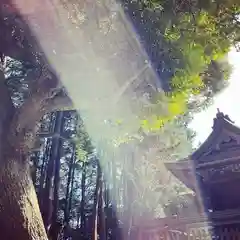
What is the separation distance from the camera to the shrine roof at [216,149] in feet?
32.6

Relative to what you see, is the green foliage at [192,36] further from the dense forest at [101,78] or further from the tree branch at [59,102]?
the tree branch at [59,102]

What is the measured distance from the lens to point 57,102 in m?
4.10

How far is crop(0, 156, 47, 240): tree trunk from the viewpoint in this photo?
319 centimetres

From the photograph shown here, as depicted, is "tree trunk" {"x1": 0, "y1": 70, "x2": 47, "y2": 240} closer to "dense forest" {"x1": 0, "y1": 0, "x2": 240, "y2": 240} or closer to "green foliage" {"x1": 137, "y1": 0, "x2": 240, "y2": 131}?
"dense forest" {"x1": 0, "y1": 0, "x2": 240, "y2": 240}

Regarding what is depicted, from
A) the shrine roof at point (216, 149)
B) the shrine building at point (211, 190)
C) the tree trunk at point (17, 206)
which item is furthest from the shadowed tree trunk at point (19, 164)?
the shrine roof at point (216, 149)

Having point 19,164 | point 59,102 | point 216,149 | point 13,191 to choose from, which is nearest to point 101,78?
point 59,102

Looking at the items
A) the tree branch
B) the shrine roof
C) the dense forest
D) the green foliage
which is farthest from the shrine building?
the tree branch

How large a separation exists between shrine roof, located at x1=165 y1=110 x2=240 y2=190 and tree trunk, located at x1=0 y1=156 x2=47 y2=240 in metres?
7.23

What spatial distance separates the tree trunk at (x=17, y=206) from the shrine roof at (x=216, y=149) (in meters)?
7.23

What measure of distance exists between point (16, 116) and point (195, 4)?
2.40 meters

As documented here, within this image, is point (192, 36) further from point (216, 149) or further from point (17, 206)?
point (216, 149)

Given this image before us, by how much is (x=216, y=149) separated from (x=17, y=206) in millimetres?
7657

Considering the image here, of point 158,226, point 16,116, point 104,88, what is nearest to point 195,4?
point 104,88

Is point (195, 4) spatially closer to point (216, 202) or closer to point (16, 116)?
point (16, 116)
